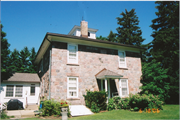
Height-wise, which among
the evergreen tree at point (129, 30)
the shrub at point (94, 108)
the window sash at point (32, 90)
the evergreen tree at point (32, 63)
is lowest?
the shrub at point (94, 108)

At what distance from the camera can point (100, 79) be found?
13.4 meters

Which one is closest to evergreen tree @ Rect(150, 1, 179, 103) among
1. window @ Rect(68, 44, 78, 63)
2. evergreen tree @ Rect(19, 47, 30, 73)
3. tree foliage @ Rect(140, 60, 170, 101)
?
tree foliage @ Rect(140, 60, 170, 101)

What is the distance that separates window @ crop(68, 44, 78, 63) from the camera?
12.7 meters

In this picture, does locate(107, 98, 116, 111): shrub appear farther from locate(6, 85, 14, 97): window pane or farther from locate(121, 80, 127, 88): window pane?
locate(6, 85, 14, 97): window pane

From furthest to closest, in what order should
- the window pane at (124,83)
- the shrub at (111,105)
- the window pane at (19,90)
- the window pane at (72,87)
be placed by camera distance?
the window pane at (19,90), the window pane at (124,83), the window pane at (72,87), the shrub at (111,105)

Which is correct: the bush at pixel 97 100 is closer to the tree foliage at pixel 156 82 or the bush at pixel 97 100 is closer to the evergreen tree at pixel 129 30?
the tree foliage at pixel 156 82

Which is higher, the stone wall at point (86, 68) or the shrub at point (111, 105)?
the stone wall at point (86, 68)

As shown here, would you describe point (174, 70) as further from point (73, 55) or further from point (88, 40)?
point (73, 55)

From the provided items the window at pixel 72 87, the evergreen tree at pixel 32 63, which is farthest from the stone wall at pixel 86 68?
the evergreen tree at pixel 32 63

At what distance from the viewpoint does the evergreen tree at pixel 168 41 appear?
52.5 ft

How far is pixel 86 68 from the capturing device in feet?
43.0

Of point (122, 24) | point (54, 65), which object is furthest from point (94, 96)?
point (122, 24)

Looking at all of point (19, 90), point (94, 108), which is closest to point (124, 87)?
point (94, 108)

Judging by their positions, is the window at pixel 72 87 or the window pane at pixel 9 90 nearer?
the window at pixel 72 87
